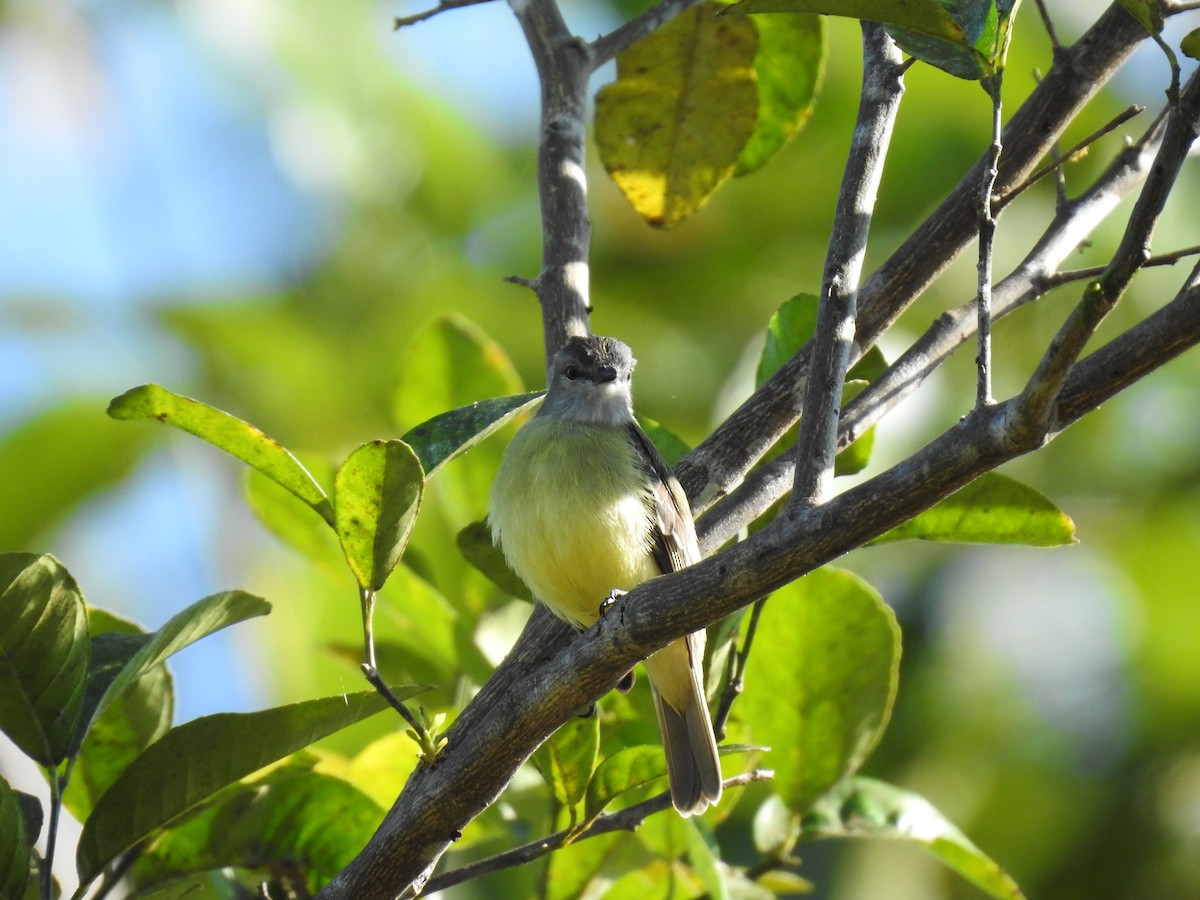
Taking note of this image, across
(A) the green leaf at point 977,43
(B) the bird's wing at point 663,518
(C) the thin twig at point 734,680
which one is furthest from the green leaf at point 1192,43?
(B) the bird's wing at point 663,518

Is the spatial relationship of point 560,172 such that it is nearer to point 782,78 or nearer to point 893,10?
point 782,78

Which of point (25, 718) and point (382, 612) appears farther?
point (382, 612)

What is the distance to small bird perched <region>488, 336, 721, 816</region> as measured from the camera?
3.32 metres

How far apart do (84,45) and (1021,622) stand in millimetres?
5201

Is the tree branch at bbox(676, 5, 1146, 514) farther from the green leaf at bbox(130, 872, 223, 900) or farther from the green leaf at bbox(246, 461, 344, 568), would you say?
the green leaf at bbox(130, 872, 223, 900)

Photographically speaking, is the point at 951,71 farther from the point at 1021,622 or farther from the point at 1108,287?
the point at 1021,622

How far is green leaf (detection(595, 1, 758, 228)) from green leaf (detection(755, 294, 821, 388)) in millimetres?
658

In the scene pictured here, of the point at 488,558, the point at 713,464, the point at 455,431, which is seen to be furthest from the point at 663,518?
the point at 455,431

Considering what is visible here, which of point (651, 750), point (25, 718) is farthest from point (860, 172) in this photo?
point (25, 718)

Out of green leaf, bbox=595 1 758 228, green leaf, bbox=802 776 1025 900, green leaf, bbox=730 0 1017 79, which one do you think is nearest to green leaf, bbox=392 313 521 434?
green leaf, bbox=595 1 758 228

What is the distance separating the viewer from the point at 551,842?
2324 millimetres

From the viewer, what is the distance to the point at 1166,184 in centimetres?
167

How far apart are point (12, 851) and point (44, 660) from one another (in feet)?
1.02

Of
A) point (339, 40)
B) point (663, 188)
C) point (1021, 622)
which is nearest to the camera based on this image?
point (663, 188)
